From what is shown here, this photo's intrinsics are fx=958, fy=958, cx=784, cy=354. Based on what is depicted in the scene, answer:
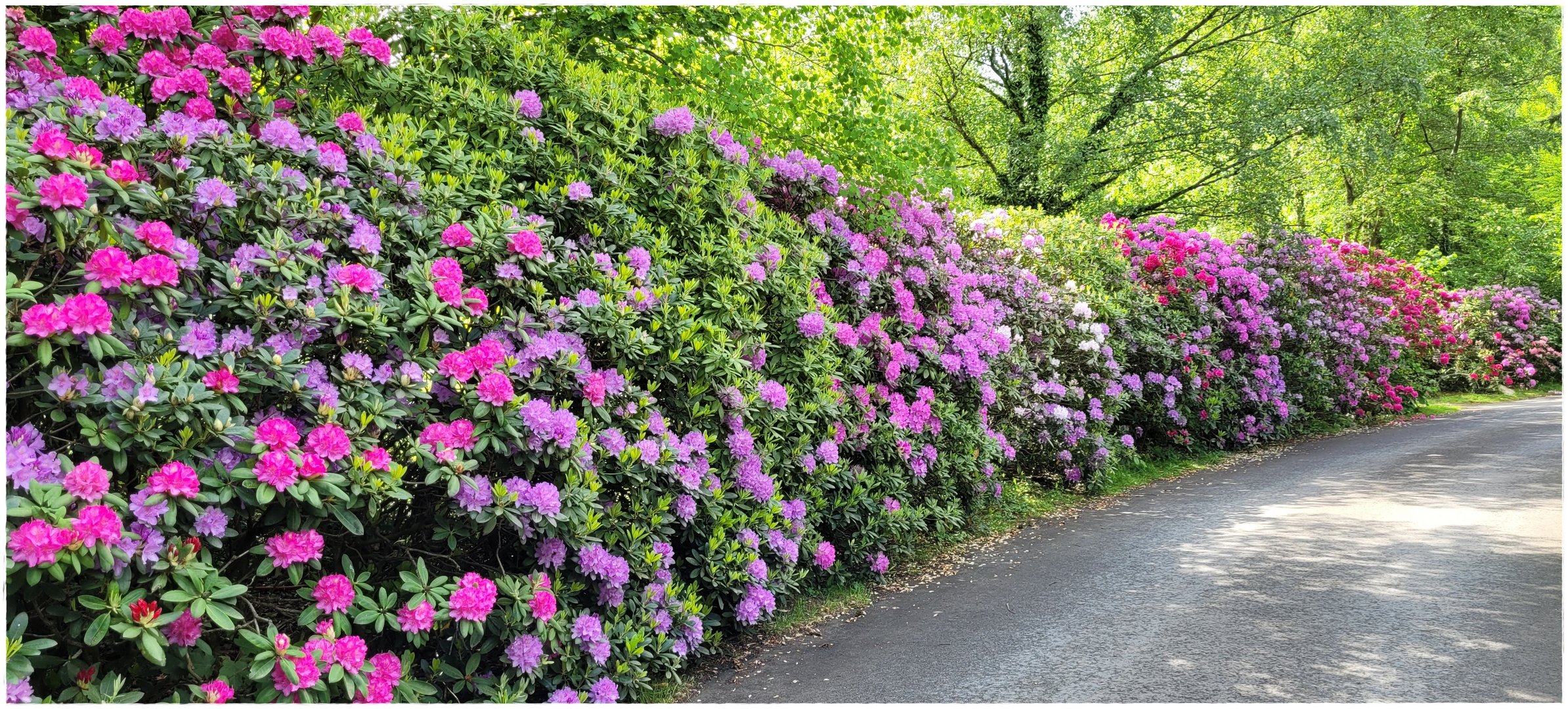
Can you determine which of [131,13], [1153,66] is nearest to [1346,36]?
[1153,66]

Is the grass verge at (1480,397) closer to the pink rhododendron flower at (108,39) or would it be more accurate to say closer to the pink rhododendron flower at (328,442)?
the pink rhododendron flower at (328,442)

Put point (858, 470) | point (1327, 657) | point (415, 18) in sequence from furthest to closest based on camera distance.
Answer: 1. point (858, 470)
2. point (415, 18)
3. point (1327, 657)

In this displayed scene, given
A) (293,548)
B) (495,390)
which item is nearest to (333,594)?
(293,548)

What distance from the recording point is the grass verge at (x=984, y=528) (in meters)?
4.32

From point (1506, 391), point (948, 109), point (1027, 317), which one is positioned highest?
point (948, 109)

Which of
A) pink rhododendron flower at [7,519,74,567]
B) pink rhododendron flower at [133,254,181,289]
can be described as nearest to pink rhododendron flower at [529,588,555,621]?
pink rhododendron flower at [7,519,74,567]

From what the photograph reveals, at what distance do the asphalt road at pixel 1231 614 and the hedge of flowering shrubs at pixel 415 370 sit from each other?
0.52m

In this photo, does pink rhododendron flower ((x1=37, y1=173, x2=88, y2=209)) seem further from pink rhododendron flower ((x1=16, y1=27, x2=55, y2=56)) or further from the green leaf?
the green leaf

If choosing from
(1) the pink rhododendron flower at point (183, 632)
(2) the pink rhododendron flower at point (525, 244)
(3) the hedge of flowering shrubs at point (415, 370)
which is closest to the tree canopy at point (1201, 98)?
(3) the hedge of flowering shrubs at point (415, 370)

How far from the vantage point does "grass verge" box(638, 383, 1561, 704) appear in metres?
4.32

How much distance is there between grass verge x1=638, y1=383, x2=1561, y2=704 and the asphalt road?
0.13 m

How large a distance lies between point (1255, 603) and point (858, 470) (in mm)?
2055

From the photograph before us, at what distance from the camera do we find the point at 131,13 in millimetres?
3520

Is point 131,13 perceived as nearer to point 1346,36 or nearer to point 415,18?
point 415,18
